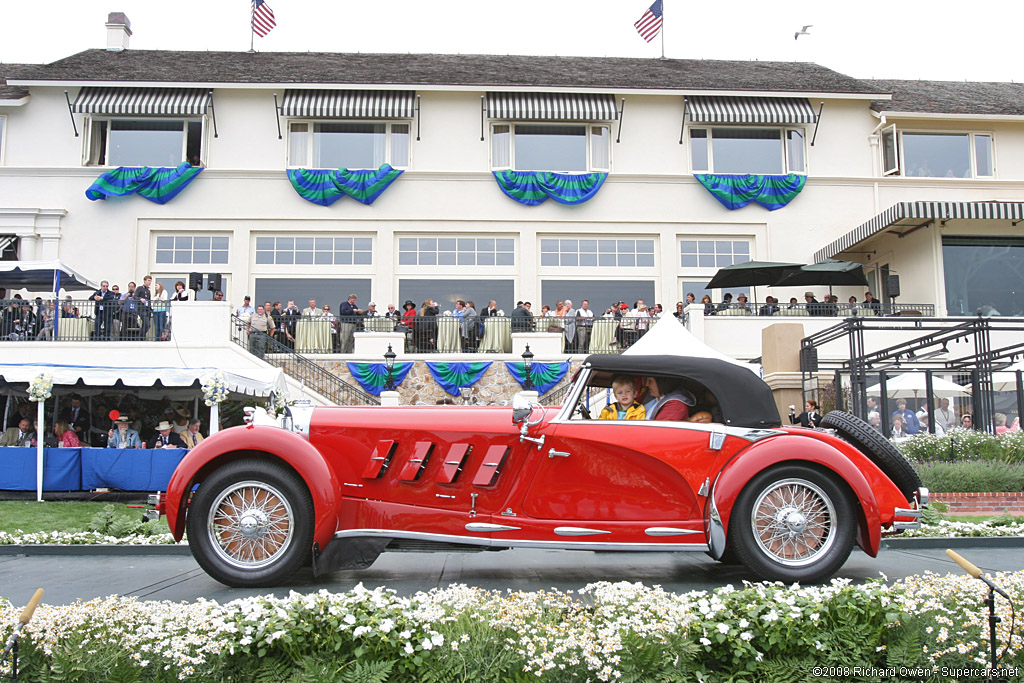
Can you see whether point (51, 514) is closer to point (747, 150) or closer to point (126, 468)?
point (126, 468)

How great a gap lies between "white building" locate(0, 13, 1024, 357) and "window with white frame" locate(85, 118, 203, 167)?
58mm

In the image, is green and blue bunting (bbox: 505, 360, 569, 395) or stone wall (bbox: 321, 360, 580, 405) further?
stone wall (bbox: 321, 360, 580, 405)

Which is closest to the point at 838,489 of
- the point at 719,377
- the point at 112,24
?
the point at 719,377

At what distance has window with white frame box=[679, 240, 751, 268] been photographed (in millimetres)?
25250

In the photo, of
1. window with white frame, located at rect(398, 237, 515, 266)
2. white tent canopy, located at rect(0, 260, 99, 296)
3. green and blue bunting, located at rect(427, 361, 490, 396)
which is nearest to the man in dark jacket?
white tent canopy, located at rect(0, 260, 99, 296)

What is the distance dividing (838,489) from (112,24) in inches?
1219

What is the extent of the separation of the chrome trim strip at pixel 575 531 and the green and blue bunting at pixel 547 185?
802 inches

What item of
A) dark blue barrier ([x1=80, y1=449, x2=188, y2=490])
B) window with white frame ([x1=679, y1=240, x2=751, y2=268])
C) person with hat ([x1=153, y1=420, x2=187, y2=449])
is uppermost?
window with white frame ([x1=679, y1=240, x2=751, y2=268])

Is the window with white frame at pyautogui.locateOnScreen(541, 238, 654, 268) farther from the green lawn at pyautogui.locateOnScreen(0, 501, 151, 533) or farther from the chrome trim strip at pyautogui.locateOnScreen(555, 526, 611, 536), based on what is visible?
the chrome trim strip at pyautogui.locateOnScreen(555, 526, 611, 536)

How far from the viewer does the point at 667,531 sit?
522 cm

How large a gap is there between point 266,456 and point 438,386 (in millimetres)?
14243

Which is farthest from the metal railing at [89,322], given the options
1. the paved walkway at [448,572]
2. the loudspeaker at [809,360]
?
the loudspeaker at [809,360]

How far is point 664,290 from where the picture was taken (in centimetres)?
2481

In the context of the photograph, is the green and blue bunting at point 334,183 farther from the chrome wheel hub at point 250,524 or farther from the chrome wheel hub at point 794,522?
the chrome wheel hub at point 794,522
